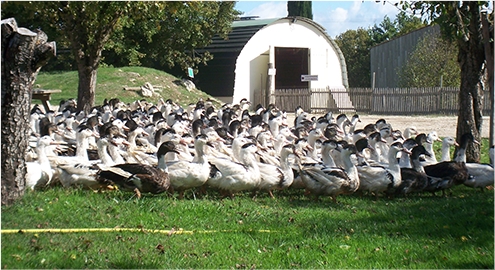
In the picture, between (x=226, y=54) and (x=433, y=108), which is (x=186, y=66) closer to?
(x=226, y=54)

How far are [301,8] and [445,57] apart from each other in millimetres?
19465

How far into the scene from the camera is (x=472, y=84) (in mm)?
13789

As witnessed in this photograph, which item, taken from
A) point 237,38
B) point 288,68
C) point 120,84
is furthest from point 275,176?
point 288,68

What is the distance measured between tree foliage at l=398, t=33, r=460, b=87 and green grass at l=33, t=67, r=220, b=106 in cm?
1234

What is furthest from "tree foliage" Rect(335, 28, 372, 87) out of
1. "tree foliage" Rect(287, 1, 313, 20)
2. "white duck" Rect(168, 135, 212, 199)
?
"white duck" Rect(168, 135, 212, 199)

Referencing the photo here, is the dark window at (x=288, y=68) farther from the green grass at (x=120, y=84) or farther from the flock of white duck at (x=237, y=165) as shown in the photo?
the flock of white duck at (x=237, y=165)

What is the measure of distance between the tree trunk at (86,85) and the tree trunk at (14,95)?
10008mm

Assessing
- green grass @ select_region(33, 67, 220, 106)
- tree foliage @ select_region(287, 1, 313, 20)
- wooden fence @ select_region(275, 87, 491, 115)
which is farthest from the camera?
tree foliage @ select_region(287, 1, 313, 20)

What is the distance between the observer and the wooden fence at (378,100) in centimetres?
3356

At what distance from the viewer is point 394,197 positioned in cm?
1165

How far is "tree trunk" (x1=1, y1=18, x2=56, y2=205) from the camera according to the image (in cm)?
834

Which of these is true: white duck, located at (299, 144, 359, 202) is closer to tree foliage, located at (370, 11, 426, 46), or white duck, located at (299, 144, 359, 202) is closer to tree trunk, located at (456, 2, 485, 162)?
tree trunk, located at (456, 2, 485, 162)

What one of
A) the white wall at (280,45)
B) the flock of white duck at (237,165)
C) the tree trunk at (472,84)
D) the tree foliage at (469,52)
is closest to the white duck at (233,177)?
the flock of white duck at (237,165)

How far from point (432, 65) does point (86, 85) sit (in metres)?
24.3
